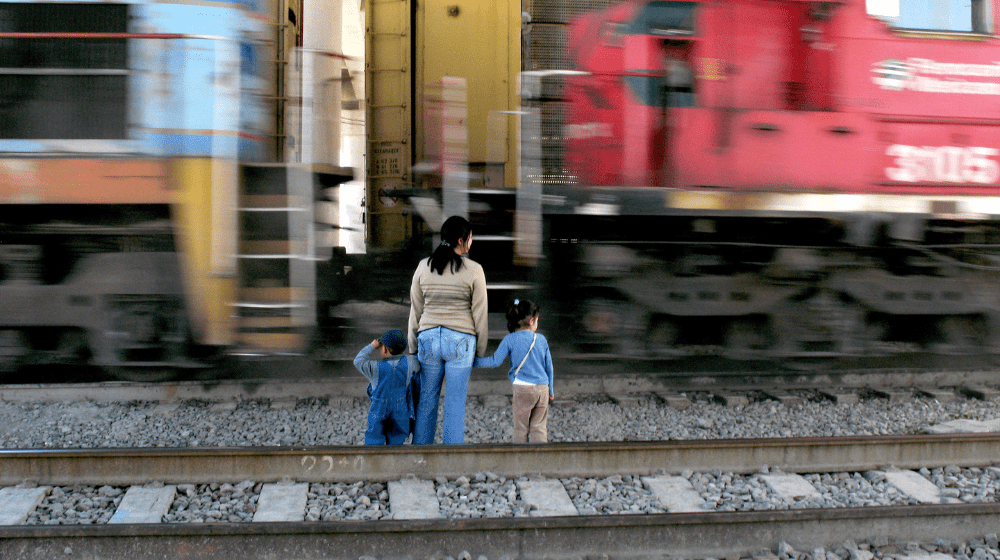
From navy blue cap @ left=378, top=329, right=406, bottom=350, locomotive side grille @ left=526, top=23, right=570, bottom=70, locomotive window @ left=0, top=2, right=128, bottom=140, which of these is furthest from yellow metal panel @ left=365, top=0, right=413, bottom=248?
navy blue cap @ left=378, top=329, right=406, bottom=350

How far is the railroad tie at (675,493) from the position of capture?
115 inches

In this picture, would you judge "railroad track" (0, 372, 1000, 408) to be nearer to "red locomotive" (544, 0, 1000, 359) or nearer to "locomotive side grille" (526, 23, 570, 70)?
"red locomotive" (544, 0, 1000, 359)

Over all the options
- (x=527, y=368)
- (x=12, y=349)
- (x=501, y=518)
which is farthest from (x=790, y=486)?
(x=12, y=349)

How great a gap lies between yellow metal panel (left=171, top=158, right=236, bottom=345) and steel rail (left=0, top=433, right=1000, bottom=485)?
1261 millimetres

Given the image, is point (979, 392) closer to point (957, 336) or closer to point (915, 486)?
point (957, 336)

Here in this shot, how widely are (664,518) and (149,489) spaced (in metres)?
2.14

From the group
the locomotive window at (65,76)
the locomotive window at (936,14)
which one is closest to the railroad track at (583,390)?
the locomotive window at (65,76)

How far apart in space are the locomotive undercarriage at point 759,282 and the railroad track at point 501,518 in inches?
72.0

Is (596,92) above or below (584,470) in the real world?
above

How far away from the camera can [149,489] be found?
9.87ft

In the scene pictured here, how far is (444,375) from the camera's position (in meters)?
3.61

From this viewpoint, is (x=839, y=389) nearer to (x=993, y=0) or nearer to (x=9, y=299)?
(x=993, y=0)

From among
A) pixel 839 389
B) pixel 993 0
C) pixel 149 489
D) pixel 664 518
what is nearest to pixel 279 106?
pixel 149 489

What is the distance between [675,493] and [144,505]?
2214 mm
